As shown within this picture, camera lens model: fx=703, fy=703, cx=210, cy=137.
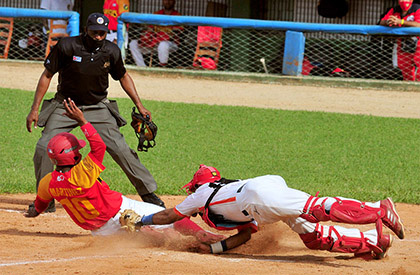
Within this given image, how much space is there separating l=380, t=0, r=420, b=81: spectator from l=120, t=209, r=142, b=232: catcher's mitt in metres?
8.39

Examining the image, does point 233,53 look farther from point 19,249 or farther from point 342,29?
point 19,249

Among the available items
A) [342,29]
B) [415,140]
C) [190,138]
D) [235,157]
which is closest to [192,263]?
[235,157]

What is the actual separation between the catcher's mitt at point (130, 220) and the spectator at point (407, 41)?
8.39 m

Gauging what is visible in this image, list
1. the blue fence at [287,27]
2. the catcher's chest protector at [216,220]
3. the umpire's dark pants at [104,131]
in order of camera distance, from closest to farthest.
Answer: the catcher's chest protector at [216,220] → the umpire's dark pants at [104,131] → the blue fence at [287,27]

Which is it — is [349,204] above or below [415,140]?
above

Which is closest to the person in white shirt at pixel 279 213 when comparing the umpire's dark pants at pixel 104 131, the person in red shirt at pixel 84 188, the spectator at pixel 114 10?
the person in red shirt at pixel 84 188

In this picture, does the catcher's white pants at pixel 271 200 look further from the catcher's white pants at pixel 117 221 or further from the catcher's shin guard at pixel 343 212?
the catcher's white pants at pixel 117 221

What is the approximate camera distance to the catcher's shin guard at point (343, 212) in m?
5.06

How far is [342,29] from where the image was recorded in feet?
43.1

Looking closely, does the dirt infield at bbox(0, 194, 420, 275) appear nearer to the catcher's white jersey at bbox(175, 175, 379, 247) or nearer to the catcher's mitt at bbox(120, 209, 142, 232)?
the catcher's mitt at bbox(120, 209, 142, 232)

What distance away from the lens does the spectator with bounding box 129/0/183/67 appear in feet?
45.6

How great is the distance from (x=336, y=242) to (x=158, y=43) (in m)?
9.20

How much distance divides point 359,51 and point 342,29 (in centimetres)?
60

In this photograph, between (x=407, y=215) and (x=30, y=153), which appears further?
(x=30, y=153)
